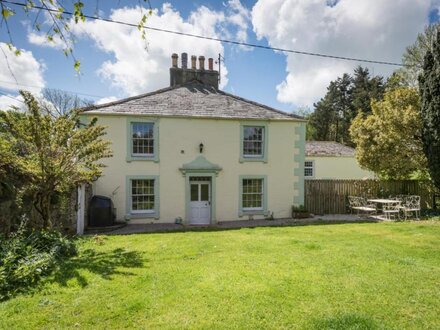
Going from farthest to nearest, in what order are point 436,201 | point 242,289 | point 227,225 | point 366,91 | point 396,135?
point 366,91
point 436,201
point 396,135
point 227,225
point 242,289

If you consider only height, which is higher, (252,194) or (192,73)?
(192,73)

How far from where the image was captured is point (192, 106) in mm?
15492

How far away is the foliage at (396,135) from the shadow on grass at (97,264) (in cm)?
1464

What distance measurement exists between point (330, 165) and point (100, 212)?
21.8 meters

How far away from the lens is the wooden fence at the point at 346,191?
686 inches

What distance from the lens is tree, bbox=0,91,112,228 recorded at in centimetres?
790

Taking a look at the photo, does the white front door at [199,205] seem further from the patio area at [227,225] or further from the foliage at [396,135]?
the foliage at [396,135]

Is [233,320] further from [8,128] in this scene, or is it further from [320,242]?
[8,128]

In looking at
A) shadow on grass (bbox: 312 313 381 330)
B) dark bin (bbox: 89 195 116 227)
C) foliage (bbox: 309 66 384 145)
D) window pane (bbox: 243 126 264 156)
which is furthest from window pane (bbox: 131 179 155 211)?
foliage (bbox: 309 66 384 145)

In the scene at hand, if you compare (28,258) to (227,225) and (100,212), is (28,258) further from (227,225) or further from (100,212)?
(227,225)

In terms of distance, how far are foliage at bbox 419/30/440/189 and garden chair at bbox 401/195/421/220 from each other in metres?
1.55

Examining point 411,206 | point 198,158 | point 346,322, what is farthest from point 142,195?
point 411,206

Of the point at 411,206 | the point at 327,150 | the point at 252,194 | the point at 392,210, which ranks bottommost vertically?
the point at 392,210

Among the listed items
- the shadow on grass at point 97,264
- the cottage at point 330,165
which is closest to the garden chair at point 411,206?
the cottage at point 330,165
